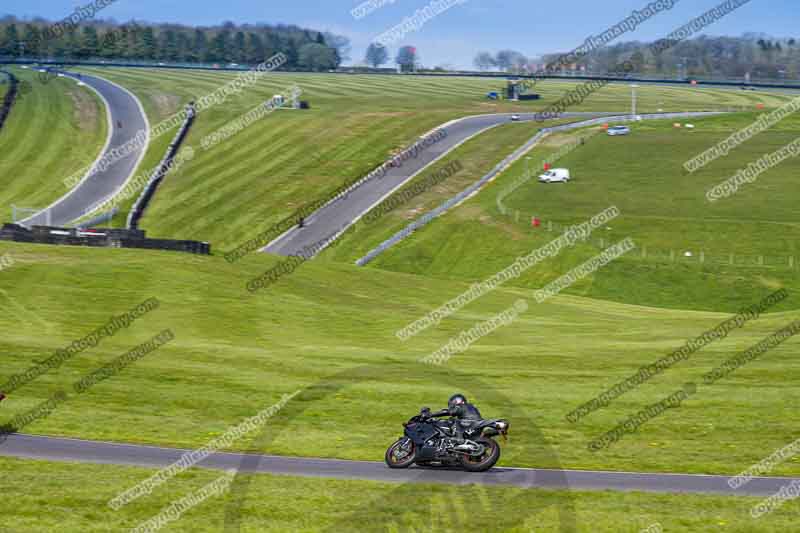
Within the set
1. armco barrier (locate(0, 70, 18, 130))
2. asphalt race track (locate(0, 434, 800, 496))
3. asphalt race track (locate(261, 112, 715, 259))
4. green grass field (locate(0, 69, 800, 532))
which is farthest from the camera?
armco barrier (locate(0, 70, 18, 130))

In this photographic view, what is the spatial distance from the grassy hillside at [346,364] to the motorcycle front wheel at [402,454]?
1.19m

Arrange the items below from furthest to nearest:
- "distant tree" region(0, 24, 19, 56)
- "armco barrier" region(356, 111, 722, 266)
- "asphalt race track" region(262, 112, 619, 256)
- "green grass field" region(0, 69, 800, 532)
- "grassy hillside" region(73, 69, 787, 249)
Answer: "distant tree" region(0, 24, 19, 56)
"grassy hillside" region(73, 69, 787, 249)
"asphalt race track" region(262, 112, 619, 256)
"armco barrier" region(356, 111, 722, 266)
"green grass field" region(0, 69, 800, 532)

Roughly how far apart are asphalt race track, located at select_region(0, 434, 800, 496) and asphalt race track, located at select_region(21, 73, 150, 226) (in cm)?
4103

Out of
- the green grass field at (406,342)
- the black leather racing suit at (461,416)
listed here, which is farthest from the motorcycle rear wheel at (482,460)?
the green grass field at (406,342)

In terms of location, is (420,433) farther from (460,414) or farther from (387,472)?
(387,472)

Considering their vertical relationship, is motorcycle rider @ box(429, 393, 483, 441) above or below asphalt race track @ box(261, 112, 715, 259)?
above

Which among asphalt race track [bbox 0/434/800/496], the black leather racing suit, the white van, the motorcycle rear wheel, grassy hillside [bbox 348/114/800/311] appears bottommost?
grassy hillside [bbox 348/114/800/311]

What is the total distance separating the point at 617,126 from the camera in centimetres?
11769

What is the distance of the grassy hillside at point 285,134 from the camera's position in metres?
88.2

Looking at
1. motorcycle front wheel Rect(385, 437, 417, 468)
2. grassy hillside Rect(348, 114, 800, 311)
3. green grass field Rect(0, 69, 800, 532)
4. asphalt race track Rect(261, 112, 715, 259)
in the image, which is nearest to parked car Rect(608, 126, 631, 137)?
grassy hillside Rect(348, 114, 800, 311)

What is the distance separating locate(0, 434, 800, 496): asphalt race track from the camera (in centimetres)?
2103

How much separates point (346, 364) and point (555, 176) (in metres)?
61.3

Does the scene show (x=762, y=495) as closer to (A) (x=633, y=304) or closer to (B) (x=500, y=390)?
(B) (x=500, y=390)

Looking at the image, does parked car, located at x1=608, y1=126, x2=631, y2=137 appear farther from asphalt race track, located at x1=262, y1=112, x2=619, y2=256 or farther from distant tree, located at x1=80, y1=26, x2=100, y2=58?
distant tree, located at x1=80, y1=26, x2=100, y2=58
